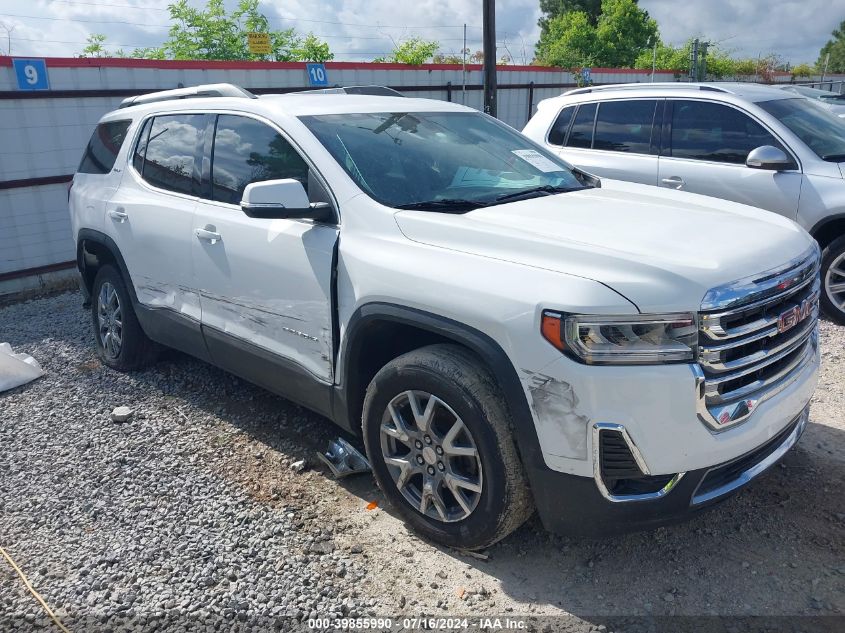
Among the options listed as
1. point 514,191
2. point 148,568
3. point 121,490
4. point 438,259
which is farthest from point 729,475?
point 121,490

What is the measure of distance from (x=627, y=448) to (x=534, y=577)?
807 millimetres

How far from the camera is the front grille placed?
2529 millimetres

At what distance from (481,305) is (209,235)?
75.6 inches

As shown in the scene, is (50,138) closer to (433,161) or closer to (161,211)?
(161,211)

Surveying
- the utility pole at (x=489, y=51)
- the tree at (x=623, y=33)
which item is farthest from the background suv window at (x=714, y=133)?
the tree at (x=623, y=33)

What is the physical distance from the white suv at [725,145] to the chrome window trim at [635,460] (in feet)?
13.0

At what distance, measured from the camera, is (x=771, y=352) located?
278 centimetres

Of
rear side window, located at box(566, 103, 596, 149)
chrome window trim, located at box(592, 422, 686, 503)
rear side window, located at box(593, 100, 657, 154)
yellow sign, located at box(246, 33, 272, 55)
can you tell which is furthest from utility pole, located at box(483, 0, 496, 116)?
chrome window trim, located at box(592, 422, 686, 503)

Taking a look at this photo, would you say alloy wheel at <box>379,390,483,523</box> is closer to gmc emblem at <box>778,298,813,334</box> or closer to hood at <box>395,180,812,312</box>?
hood at <box>395,180,812,312</box>

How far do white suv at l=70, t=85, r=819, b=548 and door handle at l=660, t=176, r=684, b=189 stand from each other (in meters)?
2.40

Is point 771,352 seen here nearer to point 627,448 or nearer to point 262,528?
point 627,448

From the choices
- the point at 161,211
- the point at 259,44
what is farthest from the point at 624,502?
the point at 259,44

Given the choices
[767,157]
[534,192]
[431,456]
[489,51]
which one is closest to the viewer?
[431,456]

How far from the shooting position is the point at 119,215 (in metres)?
4.80
